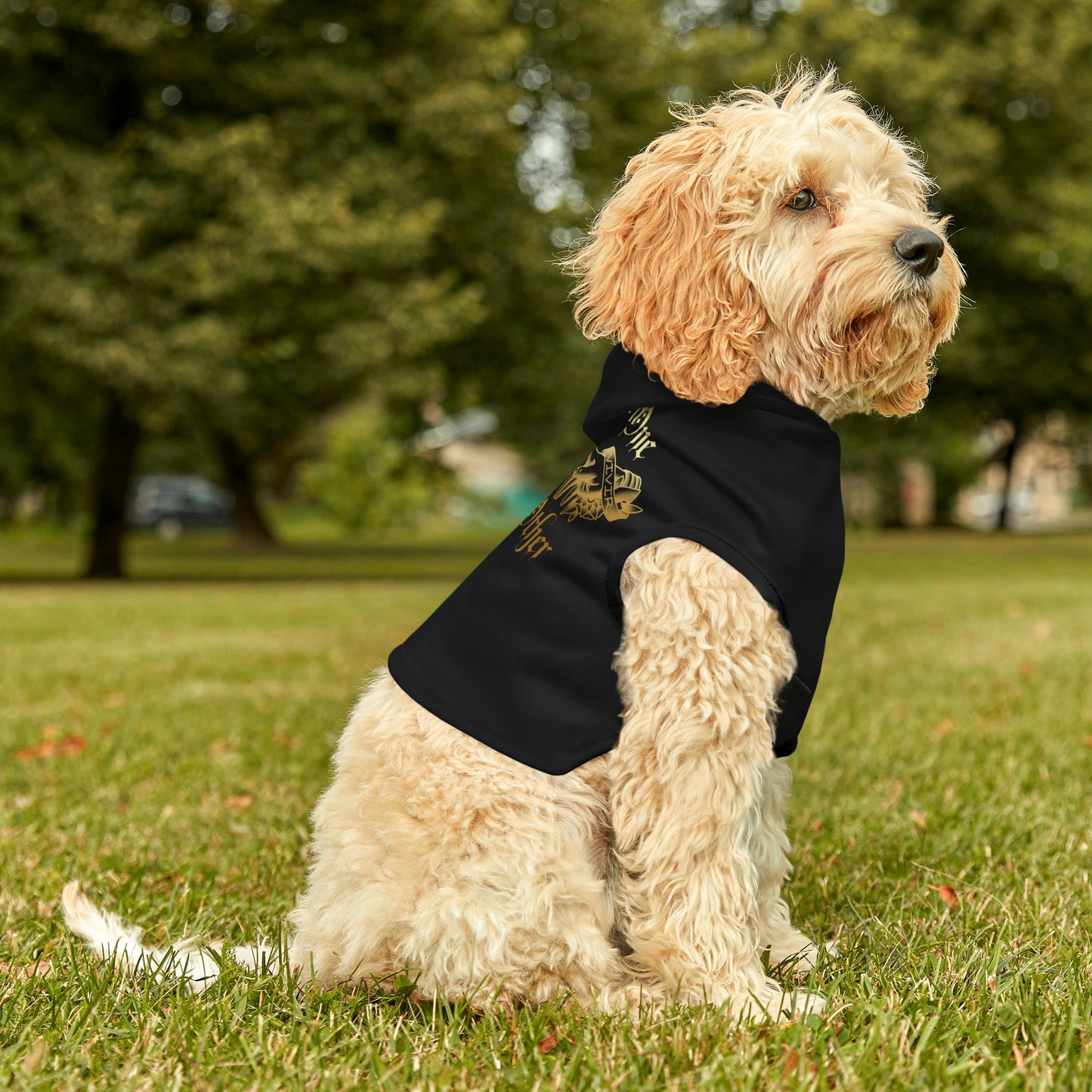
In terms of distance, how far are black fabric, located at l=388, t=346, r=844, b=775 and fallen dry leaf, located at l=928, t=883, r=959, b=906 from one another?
1167mm

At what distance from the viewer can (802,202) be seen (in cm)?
296

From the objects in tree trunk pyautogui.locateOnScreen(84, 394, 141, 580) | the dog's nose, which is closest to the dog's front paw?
the dog's nose

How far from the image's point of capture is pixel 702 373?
9.53ft

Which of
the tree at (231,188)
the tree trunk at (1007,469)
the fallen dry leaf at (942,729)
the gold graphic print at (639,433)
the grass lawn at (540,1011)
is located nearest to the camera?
the grass lawn at (540,1011)

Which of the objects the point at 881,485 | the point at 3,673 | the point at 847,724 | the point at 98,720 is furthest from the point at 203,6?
the point at 881,485

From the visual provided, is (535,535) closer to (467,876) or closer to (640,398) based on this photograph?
(640,398)

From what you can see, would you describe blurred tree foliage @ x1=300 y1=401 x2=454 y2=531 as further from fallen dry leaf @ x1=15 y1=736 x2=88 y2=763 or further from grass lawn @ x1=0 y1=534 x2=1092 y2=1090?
fallen dry leaf @ x1=15 y1=736 x2=88 y2=763

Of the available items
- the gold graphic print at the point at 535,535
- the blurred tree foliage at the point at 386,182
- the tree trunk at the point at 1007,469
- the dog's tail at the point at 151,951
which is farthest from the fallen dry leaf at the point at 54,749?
the tree trunk at the point at 1007,469

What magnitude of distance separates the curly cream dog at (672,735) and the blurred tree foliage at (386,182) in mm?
10207

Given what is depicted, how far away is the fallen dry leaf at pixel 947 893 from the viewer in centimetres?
372

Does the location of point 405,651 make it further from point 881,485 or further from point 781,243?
point 881,485

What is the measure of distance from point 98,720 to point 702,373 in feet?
17.8

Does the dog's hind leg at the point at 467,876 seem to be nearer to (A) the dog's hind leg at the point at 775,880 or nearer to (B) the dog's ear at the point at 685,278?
(A) the dog's hind leg at the point at 775,880

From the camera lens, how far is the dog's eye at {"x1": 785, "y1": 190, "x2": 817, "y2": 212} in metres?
2.95
